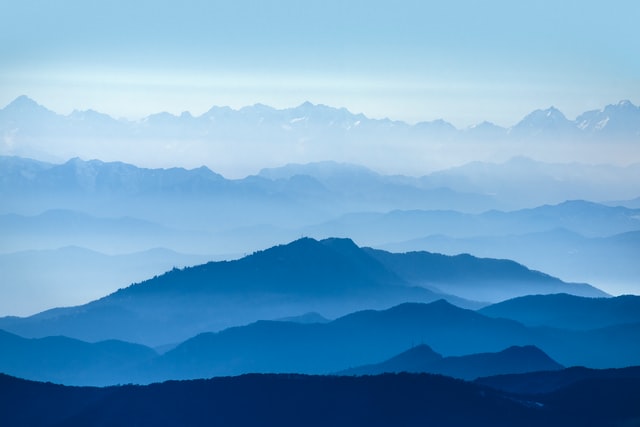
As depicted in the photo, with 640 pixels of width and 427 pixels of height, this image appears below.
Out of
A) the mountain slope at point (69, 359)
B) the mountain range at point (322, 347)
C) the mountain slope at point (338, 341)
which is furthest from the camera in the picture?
the mountain slope at point (69, 359)

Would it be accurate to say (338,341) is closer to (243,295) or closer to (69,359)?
(69,359)

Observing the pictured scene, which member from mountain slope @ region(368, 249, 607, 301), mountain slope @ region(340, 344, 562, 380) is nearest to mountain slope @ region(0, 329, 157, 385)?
mountain slope @ region(340, 344, 562, 380)

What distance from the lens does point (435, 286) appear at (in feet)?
592

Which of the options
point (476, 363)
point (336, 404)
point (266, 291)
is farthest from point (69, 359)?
point (336, 404)

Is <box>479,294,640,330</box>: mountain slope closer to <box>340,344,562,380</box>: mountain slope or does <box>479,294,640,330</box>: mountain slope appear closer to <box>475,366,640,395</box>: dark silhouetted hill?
<box>340,344,562,380</box>: mountain slope

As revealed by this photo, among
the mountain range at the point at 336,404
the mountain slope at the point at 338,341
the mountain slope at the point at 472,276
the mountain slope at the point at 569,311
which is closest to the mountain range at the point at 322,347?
the mountain slope at the point at 338,341

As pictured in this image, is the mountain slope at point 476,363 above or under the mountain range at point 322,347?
under

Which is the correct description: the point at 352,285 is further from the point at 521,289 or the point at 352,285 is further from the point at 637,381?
the point at 637,381

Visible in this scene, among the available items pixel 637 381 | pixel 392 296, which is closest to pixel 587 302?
pixel 392 296

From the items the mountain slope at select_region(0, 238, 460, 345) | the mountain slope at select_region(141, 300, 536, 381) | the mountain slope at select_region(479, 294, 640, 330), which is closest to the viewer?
the mountain slope at select_region(141, 300, 536, 381)

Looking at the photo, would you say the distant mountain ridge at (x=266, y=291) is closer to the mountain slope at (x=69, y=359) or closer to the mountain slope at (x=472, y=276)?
the mountain slope at (x=472, y=276)

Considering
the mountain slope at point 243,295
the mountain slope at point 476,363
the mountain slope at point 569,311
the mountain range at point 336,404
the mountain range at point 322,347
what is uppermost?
the mountain slope at point 243,295

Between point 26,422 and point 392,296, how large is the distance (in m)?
88.1

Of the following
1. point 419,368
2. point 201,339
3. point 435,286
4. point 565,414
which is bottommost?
point 565,414
